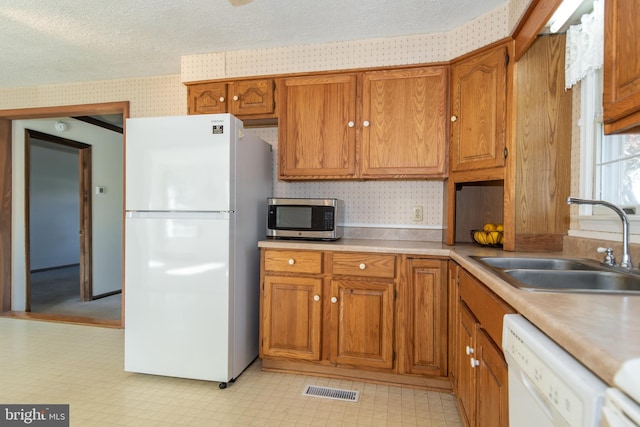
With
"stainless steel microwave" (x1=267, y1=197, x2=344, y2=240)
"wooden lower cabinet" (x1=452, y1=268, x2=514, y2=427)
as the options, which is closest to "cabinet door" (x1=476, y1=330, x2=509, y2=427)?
"wooden lower cabinet" (x1=452, y1=268, x2=514, y2=427)

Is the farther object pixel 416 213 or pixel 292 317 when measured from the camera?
pixel 416 213

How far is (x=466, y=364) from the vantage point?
1.50 meters

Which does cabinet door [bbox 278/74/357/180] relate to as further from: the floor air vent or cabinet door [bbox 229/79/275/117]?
the floor air vent

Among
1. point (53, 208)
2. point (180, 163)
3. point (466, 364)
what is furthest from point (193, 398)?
point (53, 208)

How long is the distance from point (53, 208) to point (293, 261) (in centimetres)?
697

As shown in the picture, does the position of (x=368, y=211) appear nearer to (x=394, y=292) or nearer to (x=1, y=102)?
(x=394, y=292)

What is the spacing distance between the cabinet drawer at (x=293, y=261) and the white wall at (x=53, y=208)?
19.3ft

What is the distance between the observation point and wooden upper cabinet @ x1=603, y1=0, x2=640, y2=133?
90 centimetres

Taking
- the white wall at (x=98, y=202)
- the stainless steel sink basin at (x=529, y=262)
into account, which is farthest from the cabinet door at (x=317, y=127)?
the white wall at (x=98, y=202)

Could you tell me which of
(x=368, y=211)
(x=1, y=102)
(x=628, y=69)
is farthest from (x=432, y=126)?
(x=1, y=102)

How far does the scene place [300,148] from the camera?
2.38 m
